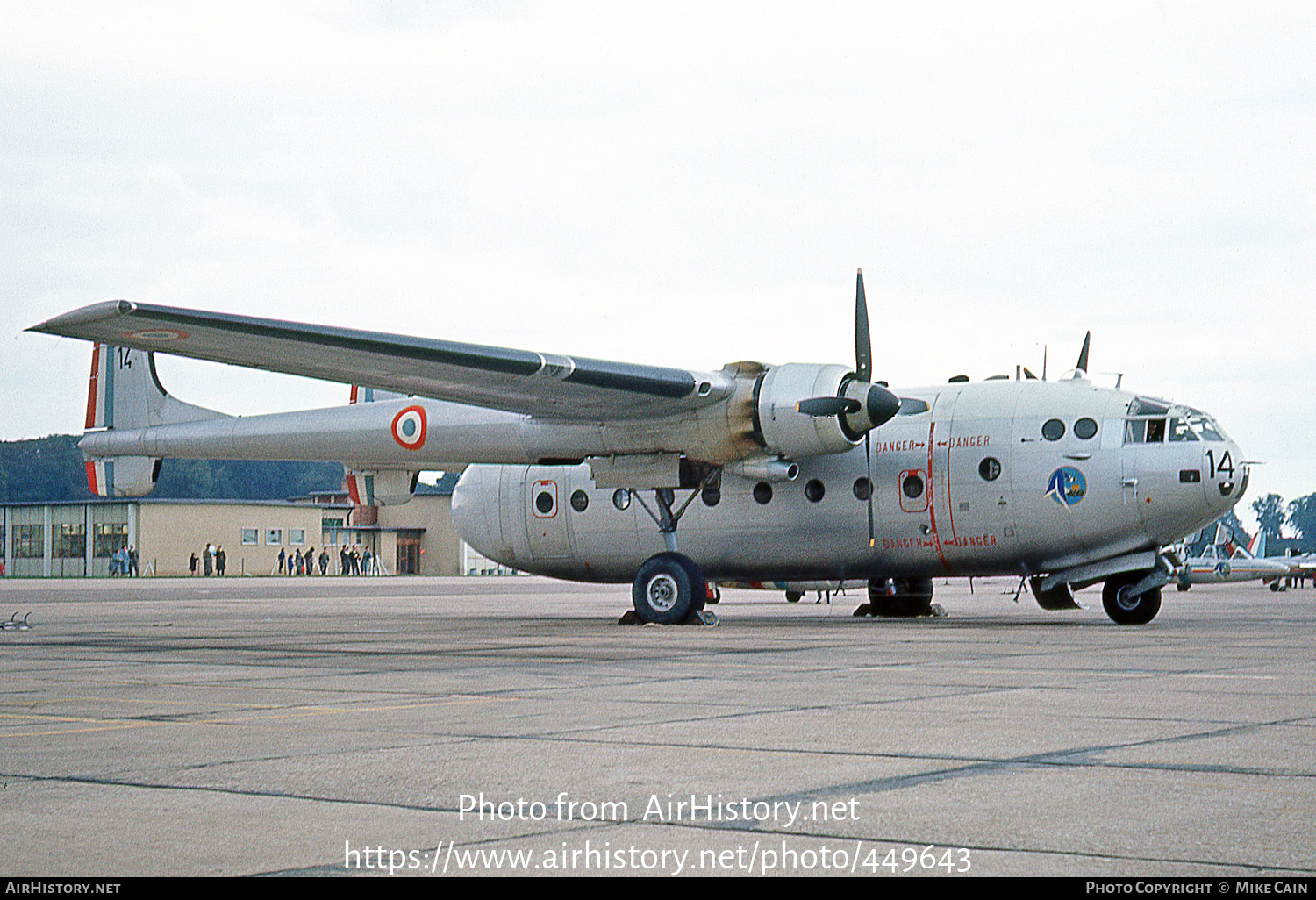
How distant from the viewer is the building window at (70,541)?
8262 cm

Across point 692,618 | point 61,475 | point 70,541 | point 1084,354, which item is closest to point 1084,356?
point 1084,354

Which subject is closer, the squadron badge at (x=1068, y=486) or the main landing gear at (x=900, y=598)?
the squadron badge at (x=1068, y=486)

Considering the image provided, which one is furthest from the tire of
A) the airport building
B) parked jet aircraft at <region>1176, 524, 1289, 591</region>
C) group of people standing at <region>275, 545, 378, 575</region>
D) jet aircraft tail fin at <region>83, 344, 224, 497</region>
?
group of people standing at <region>275, 545, 378, 575</region>

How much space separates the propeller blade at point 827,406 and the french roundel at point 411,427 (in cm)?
609

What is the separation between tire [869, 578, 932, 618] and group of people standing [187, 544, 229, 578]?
188ft

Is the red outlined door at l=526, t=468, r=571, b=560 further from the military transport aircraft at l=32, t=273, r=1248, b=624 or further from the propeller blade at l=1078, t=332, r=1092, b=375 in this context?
the propeller blade at l=1078, t=332, r=1092, b=375

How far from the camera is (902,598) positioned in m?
24.1

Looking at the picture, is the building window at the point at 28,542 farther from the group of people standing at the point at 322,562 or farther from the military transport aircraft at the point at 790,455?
the military transport aircraft at the point at 790,455

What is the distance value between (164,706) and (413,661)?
13.7ft

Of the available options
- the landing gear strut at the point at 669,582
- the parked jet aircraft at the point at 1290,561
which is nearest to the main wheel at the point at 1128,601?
the landing gear strut at the point at 669,582

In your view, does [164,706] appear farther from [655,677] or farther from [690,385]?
[690,385]

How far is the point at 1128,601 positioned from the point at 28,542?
81.3 m

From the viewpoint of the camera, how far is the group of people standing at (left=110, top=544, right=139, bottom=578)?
252 ft
